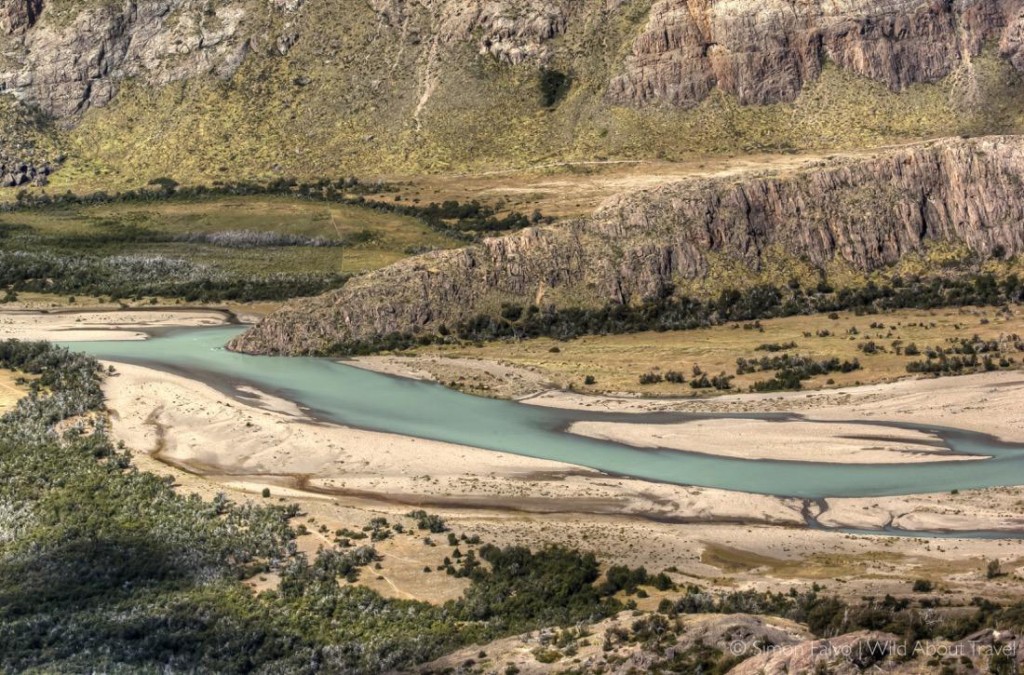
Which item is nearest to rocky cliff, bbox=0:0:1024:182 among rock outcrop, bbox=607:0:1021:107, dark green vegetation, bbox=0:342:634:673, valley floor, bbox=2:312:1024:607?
rock outcrop, bbox=607:0:1021:107

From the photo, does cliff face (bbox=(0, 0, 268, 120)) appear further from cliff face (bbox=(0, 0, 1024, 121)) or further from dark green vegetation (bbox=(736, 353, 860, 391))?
dark green vegetation (bbox=(736, 353, 860, 391))

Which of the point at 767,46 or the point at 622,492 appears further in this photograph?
the point at 767,46

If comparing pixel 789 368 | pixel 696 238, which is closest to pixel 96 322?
pixel 696 238

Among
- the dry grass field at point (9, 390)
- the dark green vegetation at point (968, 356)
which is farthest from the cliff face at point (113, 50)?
the dark green vegetation at point (968, 356)

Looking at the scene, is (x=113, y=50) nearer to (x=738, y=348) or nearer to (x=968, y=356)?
(x=738, y=348)

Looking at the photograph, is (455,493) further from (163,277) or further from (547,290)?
(163,277)

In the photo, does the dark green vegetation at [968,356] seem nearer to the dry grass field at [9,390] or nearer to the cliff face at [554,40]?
the dry grass field at [9,390]
